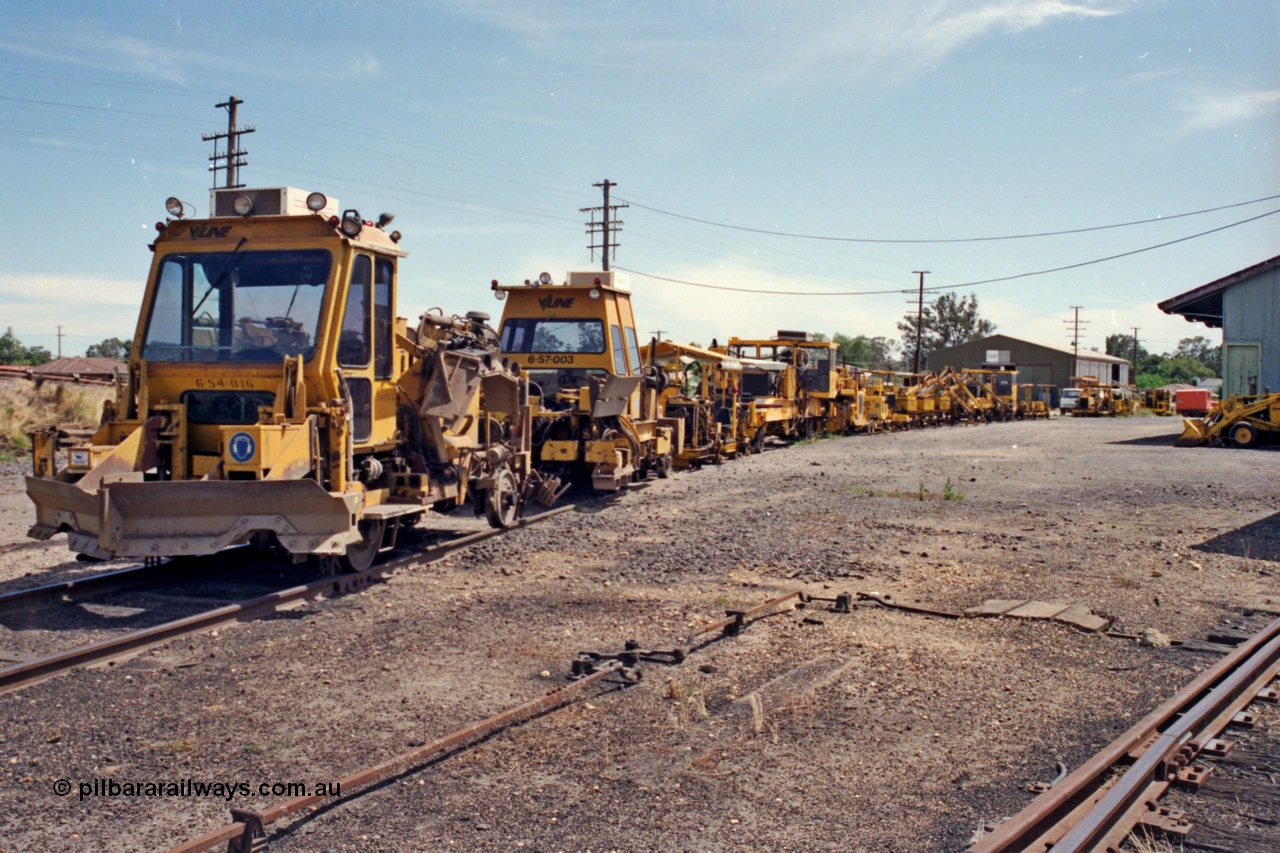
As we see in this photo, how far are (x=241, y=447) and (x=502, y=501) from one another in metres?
4.02

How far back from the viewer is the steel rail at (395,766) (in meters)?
3.71

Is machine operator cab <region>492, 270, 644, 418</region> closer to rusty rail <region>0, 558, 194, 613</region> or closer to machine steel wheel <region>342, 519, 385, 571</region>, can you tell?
machine steel wheel <region>342, 519, 385, 571</region>

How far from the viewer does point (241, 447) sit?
7.35 metres

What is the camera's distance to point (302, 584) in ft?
27.4

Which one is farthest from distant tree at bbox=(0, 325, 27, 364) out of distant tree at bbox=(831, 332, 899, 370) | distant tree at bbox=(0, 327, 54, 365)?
distant tree at bbox=(831, 332, 899, 370)

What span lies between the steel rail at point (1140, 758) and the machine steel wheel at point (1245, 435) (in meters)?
22.8

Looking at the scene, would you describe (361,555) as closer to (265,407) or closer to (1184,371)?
(265,407)

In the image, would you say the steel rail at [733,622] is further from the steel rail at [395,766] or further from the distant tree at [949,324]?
the distant tree at [949,324]

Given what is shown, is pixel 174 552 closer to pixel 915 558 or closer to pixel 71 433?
pixel 71 433

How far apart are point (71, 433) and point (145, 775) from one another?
15.2 ft

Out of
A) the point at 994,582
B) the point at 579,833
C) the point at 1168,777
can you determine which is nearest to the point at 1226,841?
the point at 1168,777

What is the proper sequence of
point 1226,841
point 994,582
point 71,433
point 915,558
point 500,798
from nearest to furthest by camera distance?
1. point 1226,841
2. point 500,798
3. point 71,433
4. point 994,582
5. point 915,558

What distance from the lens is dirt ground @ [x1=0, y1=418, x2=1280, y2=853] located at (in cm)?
411

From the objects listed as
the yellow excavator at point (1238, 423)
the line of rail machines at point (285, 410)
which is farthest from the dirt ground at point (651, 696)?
the yellow excavator at point (1238, 423)
